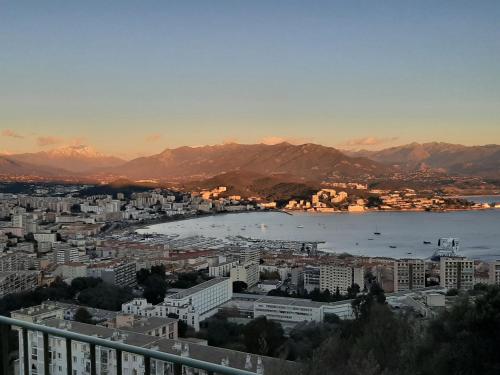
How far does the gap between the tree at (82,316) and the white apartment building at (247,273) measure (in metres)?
4.15

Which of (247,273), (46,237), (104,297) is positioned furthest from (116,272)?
(46,237)

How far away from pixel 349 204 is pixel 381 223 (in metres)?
8.25

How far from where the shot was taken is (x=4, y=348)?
811mm

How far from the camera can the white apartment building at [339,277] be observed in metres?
8.99

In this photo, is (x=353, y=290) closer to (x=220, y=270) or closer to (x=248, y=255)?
(x=220, y=270)

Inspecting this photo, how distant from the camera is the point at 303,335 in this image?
5.00 m

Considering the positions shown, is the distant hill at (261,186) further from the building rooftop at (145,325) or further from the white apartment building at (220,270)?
the building rooftop at (145,325)

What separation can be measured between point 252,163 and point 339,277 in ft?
176

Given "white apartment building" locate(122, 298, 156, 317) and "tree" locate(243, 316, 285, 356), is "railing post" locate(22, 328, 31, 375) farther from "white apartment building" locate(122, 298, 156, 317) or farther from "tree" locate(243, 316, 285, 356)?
"white apartment building" locate(122, 298, 156, 317)

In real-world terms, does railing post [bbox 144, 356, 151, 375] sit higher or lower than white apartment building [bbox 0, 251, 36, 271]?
higher

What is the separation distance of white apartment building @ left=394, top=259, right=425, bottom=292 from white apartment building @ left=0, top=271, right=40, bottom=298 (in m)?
5.71

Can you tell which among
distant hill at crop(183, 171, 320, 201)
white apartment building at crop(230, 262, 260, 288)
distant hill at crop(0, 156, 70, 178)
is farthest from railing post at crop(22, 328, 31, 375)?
distant hill at crop(0, 156, 70, 178)

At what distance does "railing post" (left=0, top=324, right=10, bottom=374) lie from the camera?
80cm

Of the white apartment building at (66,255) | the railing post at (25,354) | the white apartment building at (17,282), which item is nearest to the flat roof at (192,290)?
the white apartment building at (17,282)
